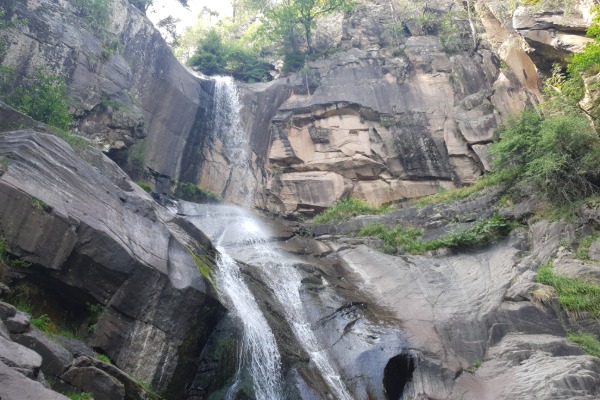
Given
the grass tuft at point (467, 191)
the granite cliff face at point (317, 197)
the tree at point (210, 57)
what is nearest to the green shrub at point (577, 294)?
the granite cliff face at point (317, 197)

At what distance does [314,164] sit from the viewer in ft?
75.9

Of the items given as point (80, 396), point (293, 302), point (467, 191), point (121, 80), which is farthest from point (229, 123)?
point (80, 396)

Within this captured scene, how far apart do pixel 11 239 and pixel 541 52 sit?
19.2 m

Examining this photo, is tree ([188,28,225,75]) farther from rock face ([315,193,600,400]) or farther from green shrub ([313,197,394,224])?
rock face ([315,193,600,400])

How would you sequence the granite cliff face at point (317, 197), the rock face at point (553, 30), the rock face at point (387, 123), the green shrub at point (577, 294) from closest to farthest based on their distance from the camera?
1. the granite cliff face at point (317, 197)
2. the green shrub at point (577, 294)
3. the rock face at point (553, 30)
4. the rock face at point (387, 123)

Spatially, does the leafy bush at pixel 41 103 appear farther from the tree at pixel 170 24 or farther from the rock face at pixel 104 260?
the tree at pixel 170 24

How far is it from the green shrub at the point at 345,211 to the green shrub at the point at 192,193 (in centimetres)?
509

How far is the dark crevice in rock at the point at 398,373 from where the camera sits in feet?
33.7

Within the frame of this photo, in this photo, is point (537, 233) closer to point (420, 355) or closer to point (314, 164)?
point (420, 355)

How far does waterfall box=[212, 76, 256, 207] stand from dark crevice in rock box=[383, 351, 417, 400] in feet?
43.0

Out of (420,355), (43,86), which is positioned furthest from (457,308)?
(43,86)

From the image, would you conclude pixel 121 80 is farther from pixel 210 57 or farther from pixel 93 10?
pixel 210 57

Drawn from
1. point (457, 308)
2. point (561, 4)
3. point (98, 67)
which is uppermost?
point (561, 4)

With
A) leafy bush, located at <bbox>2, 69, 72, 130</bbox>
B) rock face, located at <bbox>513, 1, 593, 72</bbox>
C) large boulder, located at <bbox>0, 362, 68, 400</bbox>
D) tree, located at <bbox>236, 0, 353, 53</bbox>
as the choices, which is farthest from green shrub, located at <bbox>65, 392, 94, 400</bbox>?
tree, located at <bbox>236, 0, 353, 53</bbox>
